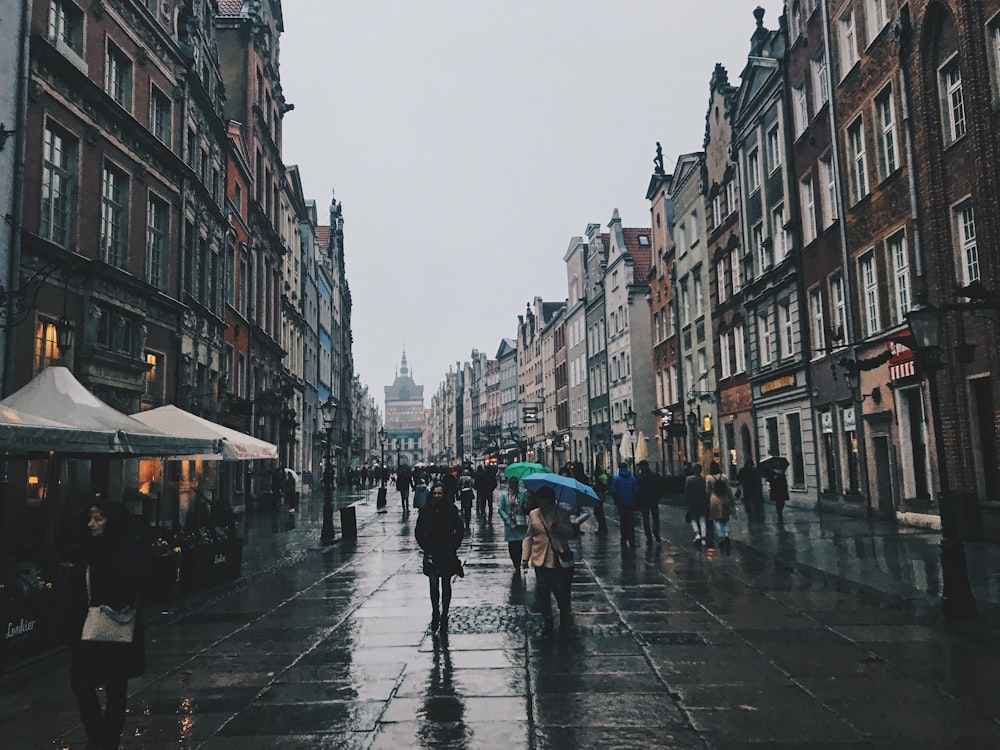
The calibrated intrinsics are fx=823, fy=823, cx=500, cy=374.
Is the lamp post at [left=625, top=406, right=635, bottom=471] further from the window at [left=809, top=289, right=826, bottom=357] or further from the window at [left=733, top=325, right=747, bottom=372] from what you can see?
the window at [left=809, top=289, right=826, bottom=357]

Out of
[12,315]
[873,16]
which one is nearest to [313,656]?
[12,315]

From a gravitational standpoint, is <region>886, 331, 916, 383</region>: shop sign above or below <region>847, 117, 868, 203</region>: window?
below

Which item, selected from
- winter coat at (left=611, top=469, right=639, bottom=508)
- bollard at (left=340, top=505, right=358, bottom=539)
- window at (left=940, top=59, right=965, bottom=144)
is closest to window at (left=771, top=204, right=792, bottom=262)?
window at (left=940, top=59, right=965, bottom=144)

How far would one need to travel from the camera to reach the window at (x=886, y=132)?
20969 mm

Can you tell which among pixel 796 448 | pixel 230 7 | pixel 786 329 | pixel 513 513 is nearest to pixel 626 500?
pixel 513 513

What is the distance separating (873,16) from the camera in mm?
21875

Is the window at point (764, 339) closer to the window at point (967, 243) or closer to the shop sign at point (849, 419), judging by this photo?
the shop sign at point (849, 419)

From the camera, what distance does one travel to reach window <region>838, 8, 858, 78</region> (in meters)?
23.2

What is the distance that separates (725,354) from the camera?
117 ft

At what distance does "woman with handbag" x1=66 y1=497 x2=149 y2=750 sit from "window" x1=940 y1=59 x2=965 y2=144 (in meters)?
18.5

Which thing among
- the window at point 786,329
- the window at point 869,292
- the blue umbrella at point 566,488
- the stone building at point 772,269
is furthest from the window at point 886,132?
the blue umbrella at point 566,488

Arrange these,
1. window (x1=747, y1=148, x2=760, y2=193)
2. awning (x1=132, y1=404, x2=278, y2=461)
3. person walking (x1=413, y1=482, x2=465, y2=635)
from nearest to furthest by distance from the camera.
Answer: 1. person walking (x1=413, y1=482, x2=465, y2=635)
2. awning (x1=132, y1=404, x2=278, y2=461)
3. window (x1=747, y1=148, x2=760, y2=193)

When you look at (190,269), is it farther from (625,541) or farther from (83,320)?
(625,541)

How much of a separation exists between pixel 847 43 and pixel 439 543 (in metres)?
21.1
